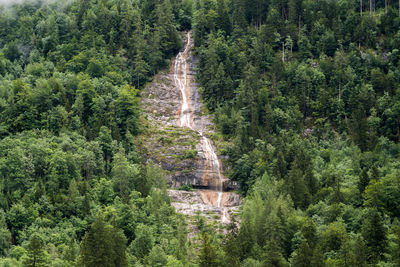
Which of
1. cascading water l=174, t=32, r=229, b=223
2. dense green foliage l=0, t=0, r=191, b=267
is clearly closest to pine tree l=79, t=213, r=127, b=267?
dense green foliage l=0, t=0, r=191, b=267

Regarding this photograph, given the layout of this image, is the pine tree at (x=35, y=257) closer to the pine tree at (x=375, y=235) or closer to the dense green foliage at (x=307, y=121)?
the dense green foliage at (x=307, y=121)

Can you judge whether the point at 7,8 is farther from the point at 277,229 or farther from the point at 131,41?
the point at 277,229

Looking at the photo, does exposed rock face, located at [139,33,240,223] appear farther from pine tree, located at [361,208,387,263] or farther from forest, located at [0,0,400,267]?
pine tree, located at [361,208,387,263]

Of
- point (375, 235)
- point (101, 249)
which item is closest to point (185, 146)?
point (101, 249)

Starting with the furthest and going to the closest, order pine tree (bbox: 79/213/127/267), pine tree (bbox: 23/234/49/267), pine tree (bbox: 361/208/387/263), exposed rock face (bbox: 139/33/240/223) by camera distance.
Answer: exposed rock face (bbox: 139/33/240/223)
pine tree (bbox: 361/208/387/263)
pine tree (bbox: 79/213/127/267)
pine tree (bbox: 23/234/49/267)

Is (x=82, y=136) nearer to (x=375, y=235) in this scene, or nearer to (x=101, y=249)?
(x=101, y=249)
